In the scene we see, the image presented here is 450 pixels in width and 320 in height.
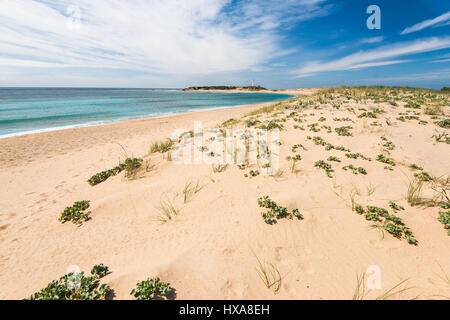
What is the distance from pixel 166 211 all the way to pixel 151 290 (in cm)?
208

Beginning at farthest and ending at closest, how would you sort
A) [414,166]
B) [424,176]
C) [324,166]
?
[324,166]
[414,166]
[424,176]

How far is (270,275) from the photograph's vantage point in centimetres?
331

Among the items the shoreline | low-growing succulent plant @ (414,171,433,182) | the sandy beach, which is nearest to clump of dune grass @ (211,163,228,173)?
the sandy beach

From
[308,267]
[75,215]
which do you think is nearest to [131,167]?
[75,215]

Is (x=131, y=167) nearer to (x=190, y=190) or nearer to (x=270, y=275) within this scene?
(x=190, y=190)

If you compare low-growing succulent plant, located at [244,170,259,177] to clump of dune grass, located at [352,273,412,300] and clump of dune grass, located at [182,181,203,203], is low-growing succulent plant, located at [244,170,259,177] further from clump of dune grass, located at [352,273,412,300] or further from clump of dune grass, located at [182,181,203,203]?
clump of dune grass, located at [352,273,412,300]

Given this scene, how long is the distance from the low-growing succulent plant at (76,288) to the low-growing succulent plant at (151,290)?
514 millimetres

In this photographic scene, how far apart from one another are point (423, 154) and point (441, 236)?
4762 mm

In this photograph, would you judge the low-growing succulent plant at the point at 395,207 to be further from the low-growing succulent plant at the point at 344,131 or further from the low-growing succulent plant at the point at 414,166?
the low-growing succulent plant at the point at 344,131

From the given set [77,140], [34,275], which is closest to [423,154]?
[34,275]

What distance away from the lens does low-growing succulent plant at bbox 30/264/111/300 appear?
302cm

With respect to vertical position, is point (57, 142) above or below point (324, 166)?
above

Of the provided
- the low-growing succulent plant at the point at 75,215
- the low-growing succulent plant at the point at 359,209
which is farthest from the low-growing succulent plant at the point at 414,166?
the low-growing succulent plant at the point at 75,215
